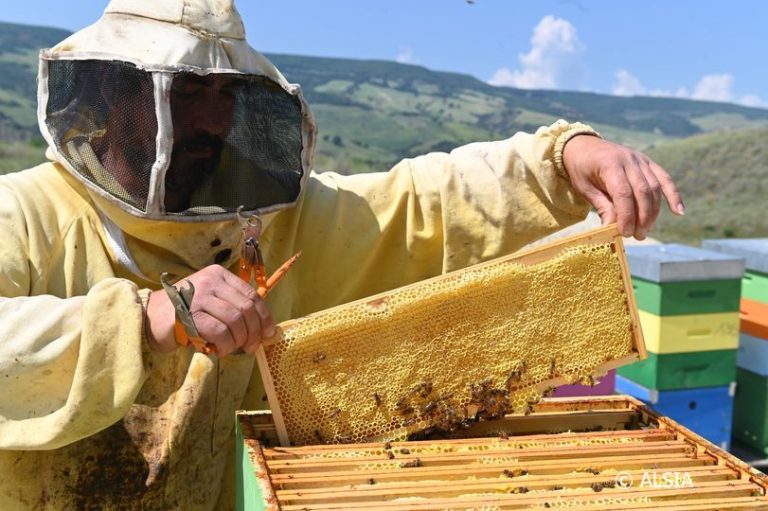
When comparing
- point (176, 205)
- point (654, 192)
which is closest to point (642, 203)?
point (654, 192)

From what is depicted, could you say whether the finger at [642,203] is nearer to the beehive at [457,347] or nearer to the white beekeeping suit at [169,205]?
the beehive at [457,347]

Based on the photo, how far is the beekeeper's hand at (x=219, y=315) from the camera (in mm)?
1709

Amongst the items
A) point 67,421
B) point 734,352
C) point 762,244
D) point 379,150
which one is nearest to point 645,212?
point 67,421

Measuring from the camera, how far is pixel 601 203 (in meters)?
2.33

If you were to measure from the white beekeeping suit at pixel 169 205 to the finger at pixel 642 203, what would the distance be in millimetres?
353

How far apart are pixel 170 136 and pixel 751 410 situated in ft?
18.4

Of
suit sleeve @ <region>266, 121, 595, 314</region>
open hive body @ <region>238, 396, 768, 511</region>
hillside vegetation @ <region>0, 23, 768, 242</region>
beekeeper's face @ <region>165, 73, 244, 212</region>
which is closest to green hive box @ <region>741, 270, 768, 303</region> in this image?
suit sleeve @ <region>266, 121, 595, 314</region>

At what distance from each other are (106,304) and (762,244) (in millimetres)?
6031

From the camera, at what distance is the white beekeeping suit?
7.02 ft

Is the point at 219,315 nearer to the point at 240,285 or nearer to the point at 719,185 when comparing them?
the point at 240,285

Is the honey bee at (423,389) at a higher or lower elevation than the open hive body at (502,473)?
higher

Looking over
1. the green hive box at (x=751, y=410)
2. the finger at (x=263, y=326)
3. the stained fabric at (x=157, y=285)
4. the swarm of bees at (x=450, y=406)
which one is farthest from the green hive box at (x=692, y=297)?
the finger at (x=263, y=326)

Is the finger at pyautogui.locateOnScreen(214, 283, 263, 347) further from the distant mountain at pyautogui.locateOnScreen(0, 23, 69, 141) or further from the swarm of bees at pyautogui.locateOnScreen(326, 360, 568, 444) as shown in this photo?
the distant mountain at pyautogui.locateOnScreen(0, 23, 69, 141)

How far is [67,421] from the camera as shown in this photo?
177cm
